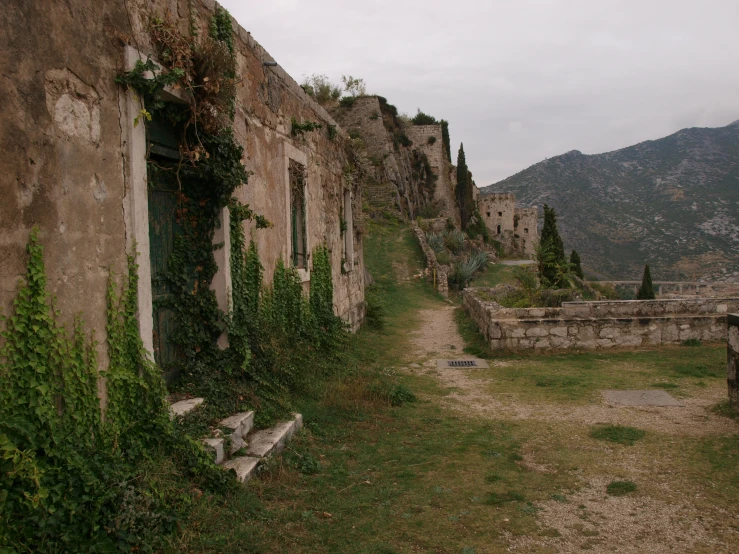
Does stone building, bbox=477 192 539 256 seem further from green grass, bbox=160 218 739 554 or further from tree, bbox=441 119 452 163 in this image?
green grass, bbox=160 218 739 554

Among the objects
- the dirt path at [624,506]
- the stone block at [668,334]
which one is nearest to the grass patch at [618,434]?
the dirt path at [624,506]

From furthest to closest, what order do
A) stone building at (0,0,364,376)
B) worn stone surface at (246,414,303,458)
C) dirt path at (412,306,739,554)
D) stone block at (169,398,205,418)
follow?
worn stone surface at (246,414,303,458) → stone block at (169,398,205,418) → dirt path at (412,306,739,554) → stone building at (0,0,364,376)

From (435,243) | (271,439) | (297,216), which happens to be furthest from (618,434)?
(435,243)

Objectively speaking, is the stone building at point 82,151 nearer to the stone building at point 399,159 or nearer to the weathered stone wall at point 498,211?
the stone building at point 399,159

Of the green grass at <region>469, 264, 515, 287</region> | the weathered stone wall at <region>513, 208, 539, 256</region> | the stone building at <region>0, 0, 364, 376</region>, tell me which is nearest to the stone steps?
the stone building at <region>0, 0, 364, 376</region>

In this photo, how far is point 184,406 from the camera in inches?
162

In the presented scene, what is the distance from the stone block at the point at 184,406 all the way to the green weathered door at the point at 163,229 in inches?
15.8

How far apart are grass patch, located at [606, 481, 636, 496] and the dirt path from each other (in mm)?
51

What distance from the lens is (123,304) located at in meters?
3.37

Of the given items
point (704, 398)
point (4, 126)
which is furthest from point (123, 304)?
point (704, 398)

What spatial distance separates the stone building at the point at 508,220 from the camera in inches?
1972

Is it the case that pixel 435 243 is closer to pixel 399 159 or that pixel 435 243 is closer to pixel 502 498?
pixel 399 159

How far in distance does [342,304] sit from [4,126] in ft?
25.9

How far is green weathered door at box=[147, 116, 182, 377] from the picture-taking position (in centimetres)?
433
